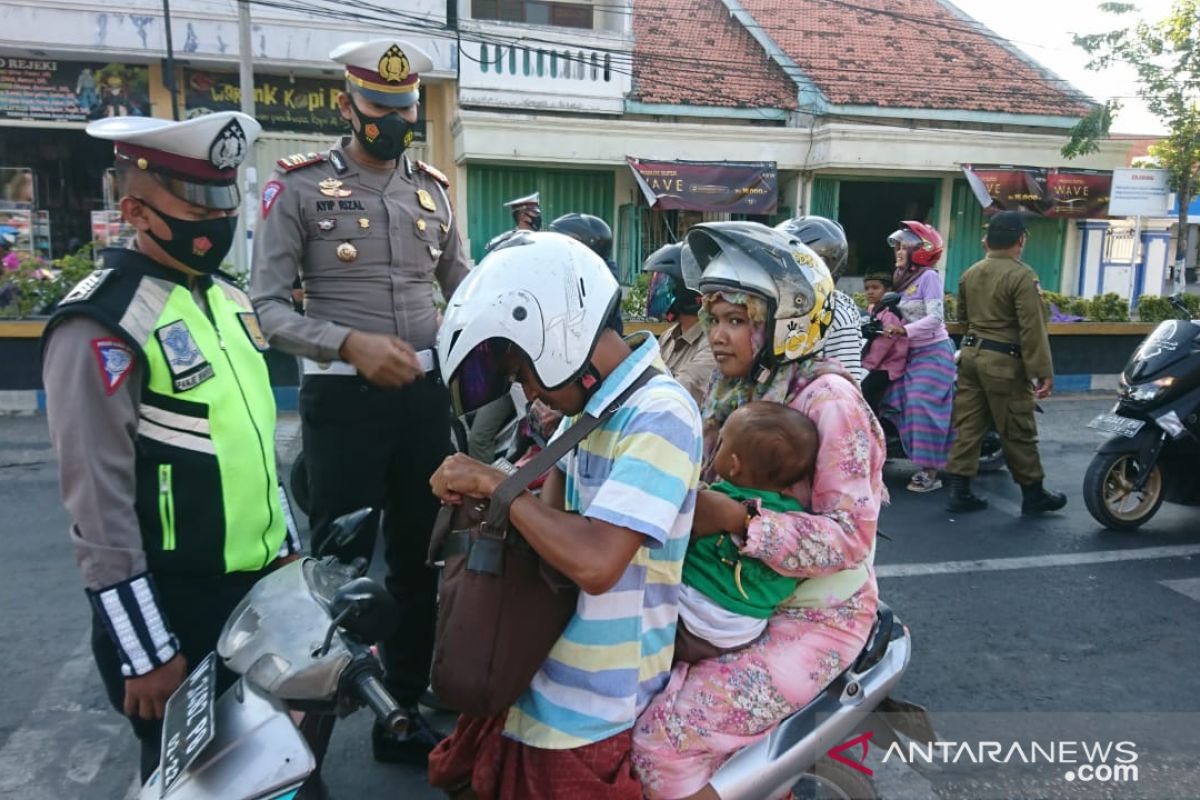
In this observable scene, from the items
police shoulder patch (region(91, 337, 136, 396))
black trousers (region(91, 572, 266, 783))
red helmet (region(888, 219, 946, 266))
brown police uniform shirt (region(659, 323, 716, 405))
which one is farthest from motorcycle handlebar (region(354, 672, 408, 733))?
red helmet (region(888, 219, 946, 266))

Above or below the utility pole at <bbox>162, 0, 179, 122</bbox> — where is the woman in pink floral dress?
below

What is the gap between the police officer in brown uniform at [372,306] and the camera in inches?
112

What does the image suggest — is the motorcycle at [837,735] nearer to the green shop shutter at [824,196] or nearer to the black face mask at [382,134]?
the black face mask at [382,134]

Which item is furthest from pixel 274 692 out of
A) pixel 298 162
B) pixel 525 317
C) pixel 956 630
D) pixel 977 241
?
pixel 977 241

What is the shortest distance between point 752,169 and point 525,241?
45.9ft

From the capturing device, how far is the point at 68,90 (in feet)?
43.7

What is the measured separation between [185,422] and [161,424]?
0.15 feet

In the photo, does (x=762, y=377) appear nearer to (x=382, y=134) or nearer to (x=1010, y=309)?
(x=382, y=134)

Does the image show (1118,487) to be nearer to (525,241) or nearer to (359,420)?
(359,420)

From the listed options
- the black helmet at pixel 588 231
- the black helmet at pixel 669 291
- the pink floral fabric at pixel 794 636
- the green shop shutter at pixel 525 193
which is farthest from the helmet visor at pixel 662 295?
the green shop shutter at pixel 525 193

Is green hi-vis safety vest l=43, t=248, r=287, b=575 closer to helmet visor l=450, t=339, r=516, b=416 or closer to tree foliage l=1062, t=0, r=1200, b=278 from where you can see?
helmet visor l=450, t=339, r=516, b=416

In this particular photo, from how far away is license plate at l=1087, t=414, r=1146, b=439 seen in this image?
5.46 meters

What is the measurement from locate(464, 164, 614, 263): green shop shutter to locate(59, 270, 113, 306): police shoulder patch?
12.5m

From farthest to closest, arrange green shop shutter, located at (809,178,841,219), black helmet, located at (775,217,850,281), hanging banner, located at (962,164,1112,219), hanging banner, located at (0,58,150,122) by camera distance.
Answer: green shop shutter, located at (809,178,841,219) → hanging banner, located at (962,164,1112,219) → hanging banner, located at (0,58,150,122) → black helmet, located at (775,217,850,281)
